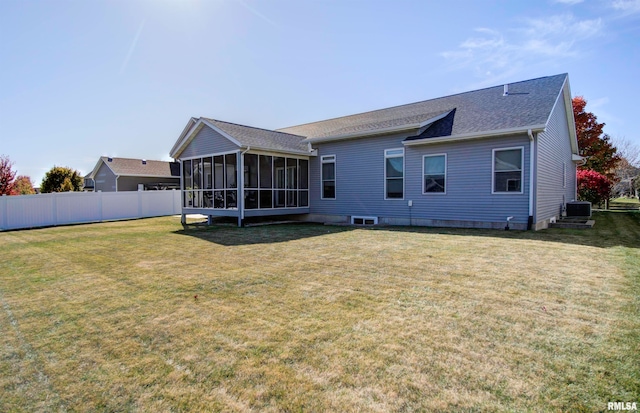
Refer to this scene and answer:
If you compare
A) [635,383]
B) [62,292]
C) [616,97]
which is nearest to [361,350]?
[635,383]

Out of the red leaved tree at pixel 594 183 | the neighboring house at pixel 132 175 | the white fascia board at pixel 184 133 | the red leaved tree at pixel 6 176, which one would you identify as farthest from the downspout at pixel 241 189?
the neighboring house at pixel 132 175

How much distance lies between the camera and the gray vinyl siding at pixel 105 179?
29.8 meters

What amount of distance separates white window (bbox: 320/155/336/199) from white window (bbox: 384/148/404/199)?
241 centimetres

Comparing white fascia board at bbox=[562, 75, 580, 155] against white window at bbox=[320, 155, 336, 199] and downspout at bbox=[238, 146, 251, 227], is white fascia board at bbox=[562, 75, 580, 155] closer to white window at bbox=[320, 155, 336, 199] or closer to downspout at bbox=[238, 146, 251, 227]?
white window at bbox=[320, 155, 336, 199]

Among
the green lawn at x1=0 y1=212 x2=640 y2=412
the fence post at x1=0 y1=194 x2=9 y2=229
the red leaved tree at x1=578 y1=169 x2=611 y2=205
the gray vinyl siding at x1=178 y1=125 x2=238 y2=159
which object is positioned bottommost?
the green lawn at x1=0 y1=212 x2=640 y2=412

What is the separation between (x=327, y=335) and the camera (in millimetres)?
2893

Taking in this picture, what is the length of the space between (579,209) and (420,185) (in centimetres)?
692

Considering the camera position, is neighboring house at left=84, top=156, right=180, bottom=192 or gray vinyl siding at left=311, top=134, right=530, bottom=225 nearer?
gray vinyl siding at left=311, top=134, right=530, bottom=225

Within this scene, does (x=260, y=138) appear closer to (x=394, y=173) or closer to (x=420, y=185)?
(x=394, y=173)

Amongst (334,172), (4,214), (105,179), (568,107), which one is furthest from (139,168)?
(568,107)

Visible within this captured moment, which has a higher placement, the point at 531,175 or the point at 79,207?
the point at 531,175

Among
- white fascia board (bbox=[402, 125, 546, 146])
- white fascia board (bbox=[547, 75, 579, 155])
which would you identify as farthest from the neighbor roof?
white fascia board (bbox=[547, 75, 579, 155])

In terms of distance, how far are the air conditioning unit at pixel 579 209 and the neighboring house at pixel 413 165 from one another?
1.61 feet

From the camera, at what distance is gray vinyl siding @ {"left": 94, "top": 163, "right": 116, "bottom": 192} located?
29.8 m
